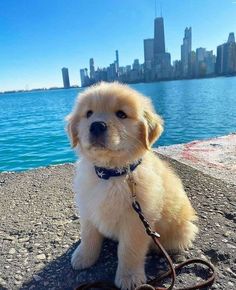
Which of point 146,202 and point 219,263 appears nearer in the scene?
point 146,202

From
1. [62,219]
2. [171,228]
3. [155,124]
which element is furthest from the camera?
[62,219]

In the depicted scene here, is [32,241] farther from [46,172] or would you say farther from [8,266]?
[46,172]

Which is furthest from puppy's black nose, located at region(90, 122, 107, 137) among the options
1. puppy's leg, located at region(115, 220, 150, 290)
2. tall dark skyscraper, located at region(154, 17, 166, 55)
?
tall dark skyscraper, located at region(154, 17, 166, 55)

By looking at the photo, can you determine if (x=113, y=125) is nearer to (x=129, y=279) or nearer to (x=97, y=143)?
(x=97, y=143)

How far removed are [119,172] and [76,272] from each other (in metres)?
1.01

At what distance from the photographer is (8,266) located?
2797 millimetres

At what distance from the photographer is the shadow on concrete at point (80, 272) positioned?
253 cm

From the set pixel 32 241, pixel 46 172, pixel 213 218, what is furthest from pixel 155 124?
pixel 46 172

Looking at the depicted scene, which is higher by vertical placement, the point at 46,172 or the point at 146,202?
the point at 146,202

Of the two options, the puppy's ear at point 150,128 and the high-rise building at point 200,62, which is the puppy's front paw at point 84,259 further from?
the high-rise building at point 200,62

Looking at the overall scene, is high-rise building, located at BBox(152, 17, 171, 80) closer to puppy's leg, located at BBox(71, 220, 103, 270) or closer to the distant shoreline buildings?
the distant shoreline buildings

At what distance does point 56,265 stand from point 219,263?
1.49 meters

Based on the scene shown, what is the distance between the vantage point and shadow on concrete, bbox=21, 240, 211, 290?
253 centimetres

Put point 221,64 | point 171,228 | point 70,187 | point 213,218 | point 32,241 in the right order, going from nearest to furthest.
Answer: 1. point 171,228
2. point 32,241
3. point 213,218
4. point 70,187
5. point 221,64
